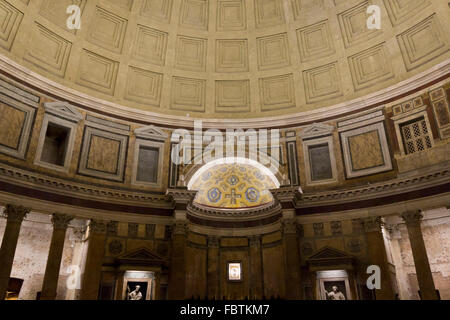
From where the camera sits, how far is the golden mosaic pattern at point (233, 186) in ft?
80.5

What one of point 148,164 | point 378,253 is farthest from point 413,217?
point 148,164

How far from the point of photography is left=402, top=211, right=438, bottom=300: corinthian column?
17.0 m

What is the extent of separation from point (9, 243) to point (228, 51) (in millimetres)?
18771

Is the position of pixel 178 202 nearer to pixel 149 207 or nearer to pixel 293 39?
pixel 149 207

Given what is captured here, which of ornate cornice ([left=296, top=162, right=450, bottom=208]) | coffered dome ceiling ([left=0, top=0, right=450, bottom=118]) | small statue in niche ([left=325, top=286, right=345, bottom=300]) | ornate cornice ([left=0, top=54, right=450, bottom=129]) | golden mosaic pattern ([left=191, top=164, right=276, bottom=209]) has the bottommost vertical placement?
small statue in niche ([left=325, top=286, right=345, bottom=300])

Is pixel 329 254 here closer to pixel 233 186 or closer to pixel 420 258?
pixel 420 258

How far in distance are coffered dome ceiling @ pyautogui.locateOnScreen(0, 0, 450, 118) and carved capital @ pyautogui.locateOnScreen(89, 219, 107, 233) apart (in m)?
7.86

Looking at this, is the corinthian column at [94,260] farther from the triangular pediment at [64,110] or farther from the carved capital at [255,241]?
the carved capital at [255,241]

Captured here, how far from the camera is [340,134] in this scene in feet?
74.5

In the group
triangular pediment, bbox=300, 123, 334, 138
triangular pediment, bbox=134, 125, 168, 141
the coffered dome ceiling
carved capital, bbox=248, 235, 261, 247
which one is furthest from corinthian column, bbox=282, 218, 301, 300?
triangular pediment, bbox=134, 125, 168, 141

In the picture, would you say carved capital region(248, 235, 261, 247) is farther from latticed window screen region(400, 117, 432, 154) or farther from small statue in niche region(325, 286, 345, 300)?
latticed window screen region(400, 117, 432, 154)

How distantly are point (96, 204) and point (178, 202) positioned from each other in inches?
186

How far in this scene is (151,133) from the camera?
2375 centimetres

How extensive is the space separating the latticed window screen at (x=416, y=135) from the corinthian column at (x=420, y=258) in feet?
12.5
